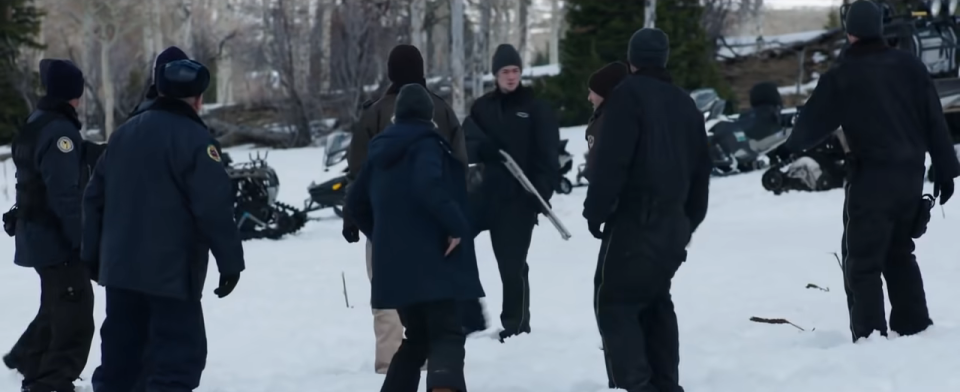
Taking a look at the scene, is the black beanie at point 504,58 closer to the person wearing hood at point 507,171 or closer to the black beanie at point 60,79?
the person wearing hood at point 507,171

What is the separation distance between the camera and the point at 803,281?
9.81 meters

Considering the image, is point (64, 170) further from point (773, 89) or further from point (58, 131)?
point (773, 89)

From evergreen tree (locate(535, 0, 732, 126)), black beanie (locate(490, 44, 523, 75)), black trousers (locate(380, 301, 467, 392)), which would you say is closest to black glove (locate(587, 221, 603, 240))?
black trousers (locate(380, 301, 467, 392))

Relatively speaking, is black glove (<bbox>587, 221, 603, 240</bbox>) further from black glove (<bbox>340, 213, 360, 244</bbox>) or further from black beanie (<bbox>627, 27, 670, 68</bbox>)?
black glove (<bbox>340, 213, 360, 244</bbox>)

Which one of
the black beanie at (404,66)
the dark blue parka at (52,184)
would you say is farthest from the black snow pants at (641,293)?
the dark blue parka at (52,184)

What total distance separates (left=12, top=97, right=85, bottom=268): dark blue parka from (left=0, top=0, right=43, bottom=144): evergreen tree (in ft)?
95.3

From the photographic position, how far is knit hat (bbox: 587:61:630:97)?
7027mm

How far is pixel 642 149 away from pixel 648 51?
0.43 metres

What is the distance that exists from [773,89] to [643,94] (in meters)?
15.0

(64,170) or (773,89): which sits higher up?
(64,170)

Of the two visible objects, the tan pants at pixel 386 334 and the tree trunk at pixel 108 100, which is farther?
the tree trunk at pixel 108 100

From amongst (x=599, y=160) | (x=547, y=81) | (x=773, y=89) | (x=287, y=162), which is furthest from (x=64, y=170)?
(x=547, y=81)

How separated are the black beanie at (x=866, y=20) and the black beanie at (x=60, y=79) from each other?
3593mm

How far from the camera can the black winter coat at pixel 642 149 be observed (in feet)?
17.8
